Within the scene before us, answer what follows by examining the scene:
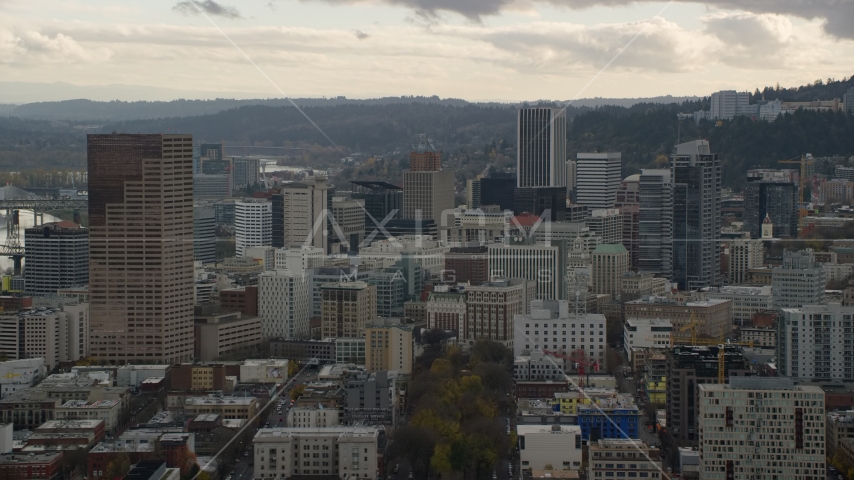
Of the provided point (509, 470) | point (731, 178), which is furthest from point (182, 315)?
point (731, 178)

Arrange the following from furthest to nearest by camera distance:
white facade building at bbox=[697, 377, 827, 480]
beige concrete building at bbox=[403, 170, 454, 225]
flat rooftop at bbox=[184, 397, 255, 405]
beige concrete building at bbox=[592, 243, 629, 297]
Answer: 1. beige concrete building at bbox=[403, 170, 454, 225]
2. beige concrete building at bbox=[592, 243, 629, 297]
3. flat rooftop at bbox=[184, 397, 255, 405]
4. white facade building at bbox=[697, 377, 827, 480]

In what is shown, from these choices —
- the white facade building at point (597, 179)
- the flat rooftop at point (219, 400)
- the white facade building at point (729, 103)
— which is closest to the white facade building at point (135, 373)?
the flat rooftop at point (219, 400)

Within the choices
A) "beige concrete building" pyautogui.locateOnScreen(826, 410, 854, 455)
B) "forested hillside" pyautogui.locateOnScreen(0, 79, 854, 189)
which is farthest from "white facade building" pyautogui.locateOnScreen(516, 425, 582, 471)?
"forested hillside" pyautogui.locateOnScreen(0, 79, 854, 189)

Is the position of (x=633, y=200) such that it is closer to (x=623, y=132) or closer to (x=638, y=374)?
(x=623, y=132)

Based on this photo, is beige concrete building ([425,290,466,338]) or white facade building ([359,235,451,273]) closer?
beige concrete building ([425,290,466,338])

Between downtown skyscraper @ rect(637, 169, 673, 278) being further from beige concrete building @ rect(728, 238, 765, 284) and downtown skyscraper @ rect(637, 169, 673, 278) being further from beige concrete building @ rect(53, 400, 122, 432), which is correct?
beige concrete building @ rect(53, 400, 122, 432)

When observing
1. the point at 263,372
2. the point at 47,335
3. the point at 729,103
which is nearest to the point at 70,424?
the point at 263,372
